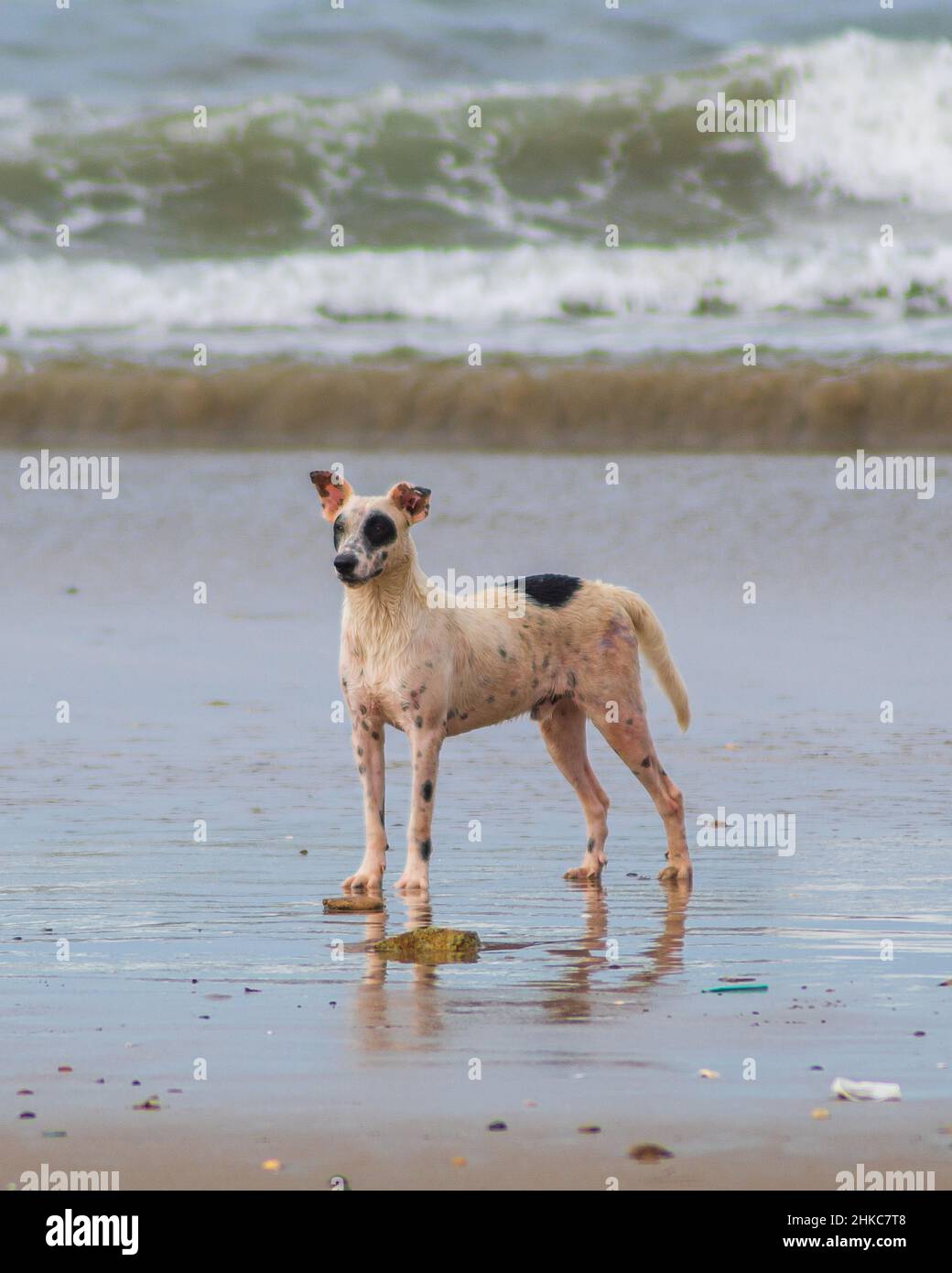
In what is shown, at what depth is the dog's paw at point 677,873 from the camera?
30.6 ft

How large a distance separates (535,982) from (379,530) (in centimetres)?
285

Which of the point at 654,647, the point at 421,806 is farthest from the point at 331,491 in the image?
the point at 654,647

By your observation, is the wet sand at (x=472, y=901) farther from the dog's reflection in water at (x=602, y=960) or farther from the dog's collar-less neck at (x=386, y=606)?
the dog's collar-less neck at (x=386, y=606)

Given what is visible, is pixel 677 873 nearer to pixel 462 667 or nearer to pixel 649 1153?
pixel 462 667

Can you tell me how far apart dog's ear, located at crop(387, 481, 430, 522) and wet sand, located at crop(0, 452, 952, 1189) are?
161 centimetres

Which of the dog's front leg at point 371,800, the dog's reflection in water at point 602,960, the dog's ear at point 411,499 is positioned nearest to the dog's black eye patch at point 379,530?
the dog's ear at point 411,499

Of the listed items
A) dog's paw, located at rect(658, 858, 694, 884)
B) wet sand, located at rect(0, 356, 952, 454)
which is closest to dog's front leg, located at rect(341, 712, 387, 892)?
dog's paw, located at rect(658, 858, 694, 884)

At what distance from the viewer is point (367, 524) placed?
9.30 meters

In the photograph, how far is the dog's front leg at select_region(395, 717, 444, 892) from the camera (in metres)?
9.05

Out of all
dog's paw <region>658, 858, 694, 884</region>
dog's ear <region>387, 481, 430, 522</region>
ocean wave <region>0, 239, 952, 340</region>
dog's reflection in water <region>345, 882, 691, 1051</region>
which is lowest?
dog's reflection in water <region>345, 882, 691, 1051</region>

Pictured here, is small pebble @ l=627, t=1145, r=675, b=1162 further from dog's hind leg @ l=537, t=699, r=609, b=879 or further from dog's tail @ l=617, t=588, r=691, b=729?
dog's tail @ l=617, t=588, r=691, b=729

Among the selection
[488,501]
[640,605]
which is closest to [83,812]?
[640,605]
